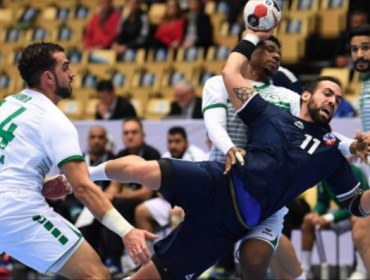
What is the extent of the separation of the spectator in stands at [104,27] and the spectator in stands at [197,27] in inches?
58.4

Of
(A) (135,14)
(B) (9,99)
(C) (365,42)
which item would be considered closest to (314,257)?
(C) (365,42)

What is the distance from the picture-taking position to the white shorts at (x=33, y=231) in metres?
5.78

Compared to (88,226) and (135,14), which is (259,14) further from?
(135,14)

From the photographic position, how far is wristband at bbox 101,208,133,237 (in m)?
5.40

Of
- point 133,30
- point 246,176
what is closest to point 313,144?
point 246,176

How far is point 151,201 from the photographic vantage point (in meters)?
10.1

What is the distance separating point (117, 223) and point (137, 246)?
0.78ft

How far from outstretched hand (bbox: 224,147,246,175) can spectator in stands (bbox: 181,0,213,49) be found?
8662 millimetres

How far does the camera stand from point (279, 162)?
6.08 meters

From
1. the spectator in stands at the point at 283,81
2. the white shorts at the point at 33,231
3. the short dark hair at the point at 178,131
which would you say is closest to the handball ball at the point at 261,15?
the spectator in stands at the point at 283,81

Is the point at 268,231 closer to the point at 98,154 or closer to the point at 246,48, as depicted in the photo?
the point at 246,48

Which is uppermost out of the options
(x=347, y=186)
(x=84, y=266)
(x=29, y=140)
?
(x=29, y=140)

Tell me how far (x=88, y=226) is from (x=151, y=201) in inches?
31.2

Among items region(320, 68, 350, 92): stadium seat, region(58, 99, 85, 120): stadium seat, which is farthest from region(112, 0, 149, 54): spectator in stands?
region(320, 68, 350, 92): stadium seat
